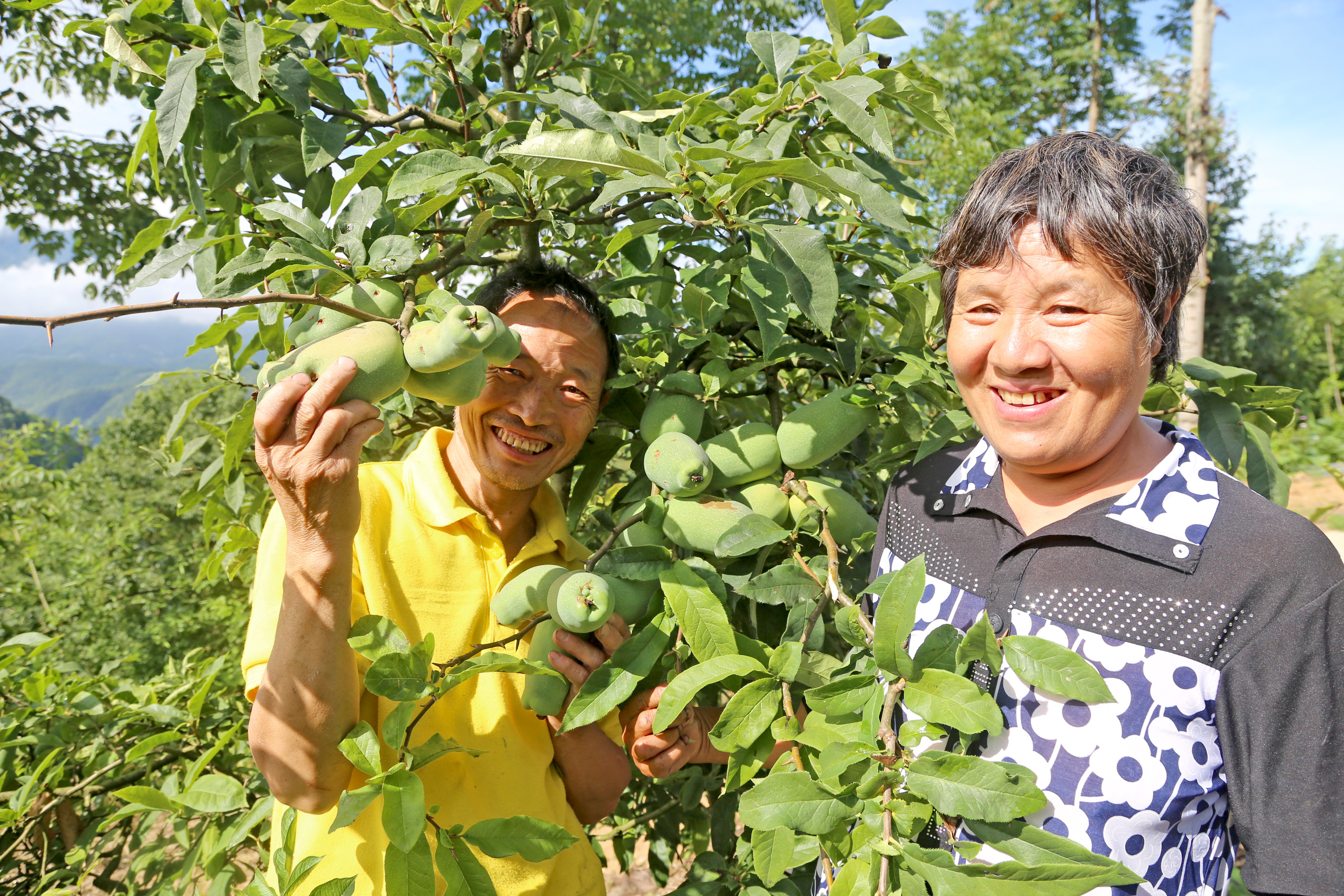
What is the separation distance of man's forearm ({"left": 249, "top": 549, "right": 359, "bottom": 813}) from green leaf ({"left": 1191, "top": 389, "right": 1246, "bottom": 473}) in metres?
1.25

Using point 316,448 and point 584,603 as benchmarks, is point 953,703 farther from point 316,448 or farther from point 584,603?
point 316,448

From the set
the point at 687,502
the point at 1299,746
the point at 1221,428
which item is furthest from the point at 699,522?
the point at 1221,428

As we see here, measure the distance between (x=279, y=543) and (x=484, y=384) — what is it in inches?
19.6

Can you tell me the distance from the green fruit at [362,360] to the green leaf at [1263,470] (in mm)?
1229

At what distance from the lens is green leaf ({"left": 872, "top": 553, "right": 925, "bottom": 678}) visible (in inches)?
31.6

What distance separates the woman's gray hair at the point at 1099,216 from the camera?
0.95m

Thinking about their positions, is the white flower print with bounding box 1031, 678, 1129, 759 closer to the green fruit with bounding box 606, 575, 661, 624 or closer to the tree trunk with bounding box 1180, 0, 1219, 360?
the green fruit with bounding box 606, 575, 661, 624

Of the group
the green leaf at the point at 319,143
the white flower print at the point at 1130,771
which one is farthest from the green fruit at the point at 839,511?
the green leaf at the point at 319,143

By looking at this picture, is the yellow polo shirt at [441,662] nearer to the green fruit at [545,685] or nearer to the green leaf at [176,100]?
the green fruit at [545,685]

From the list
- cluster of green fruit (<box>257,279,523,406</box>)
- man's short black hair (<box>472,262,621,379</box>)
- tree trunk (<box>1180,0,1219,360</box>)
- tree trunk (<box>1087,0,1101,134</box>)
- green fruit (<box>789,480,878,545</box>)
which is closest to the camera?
cluster of green fruit (<box>257,279,523,406</box>)

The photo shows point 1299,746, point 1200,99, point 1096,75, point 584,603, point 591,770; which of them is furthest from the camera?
point 1096,75

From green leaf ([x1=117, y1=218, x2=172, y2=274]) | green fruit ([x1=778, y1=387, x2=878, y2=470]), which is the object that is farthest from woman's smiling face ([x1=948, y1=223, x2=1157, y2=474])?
green leaf ([x1=117, y1=218, x2=172, y2=274])

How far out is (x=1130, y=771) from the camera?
0.92 metres

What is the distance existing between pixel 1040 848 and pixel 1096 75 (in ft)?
56.2
